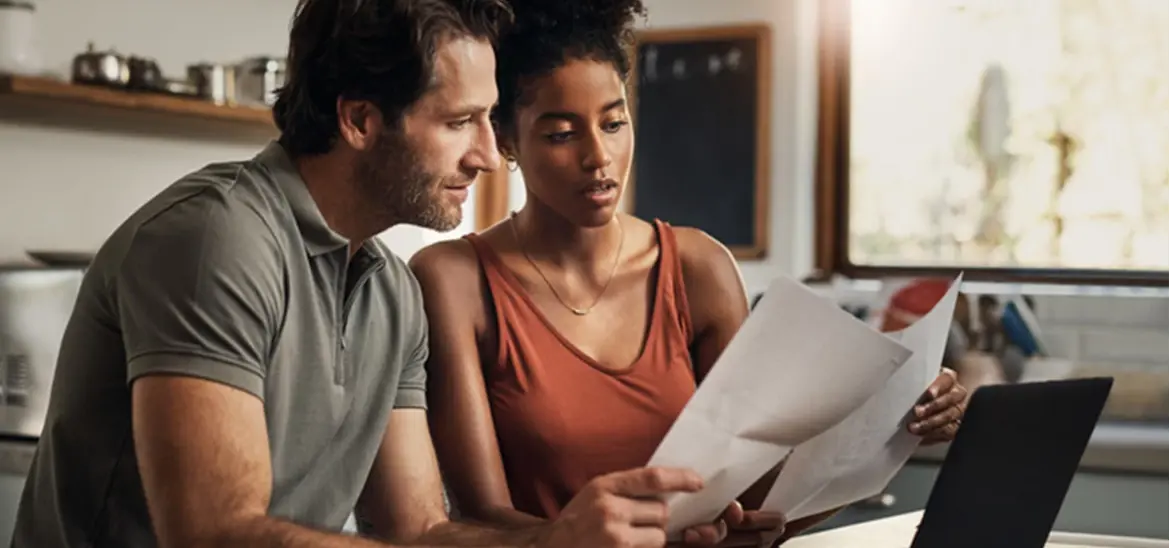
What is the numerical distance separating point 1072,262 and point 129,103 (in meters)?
2.32

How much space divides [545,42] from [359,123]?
0.26m

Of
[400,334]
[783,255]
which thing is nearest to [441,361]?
[400,334]

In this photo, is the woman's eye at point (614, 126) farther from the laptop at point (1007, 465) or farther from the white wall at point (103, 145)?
the white wall at point (103, 145)

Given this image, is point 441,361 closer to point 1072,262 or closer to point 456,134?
point 456,134

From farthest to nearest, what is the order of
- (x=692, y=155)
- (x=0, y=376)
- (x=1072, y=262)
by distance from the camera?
(x=692, y=155) → (x=1072, y=262) → (x=0, y=376)

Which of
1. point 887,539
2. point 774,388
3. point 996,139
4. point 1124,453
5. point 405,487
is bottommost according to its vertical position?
point 1124,453

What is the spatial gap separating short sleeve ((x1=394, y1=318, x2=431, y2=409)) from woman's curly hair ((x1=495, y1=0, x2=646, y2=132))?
0.77 ft

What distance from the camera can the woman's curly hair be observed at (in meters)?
1.35

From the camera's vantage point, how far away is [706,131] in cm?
397

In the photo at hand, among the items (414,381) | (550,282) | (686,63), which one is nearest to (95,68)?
(686,63)

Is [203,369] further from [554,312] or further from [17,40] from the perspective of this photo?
[17,40]

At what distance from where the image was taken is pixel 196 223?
102 centimetres

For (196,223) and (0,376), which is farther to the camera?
(0,376)

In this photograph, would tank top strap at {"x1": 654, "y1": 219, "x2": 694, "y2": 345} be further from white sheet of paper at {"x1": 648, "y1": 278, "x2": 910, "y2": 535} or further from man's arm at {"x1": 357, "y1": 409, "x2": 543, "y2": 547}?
white sheet of paper at {"x1": 648, "y1": 278, "x2": 910, "y2": 535}
